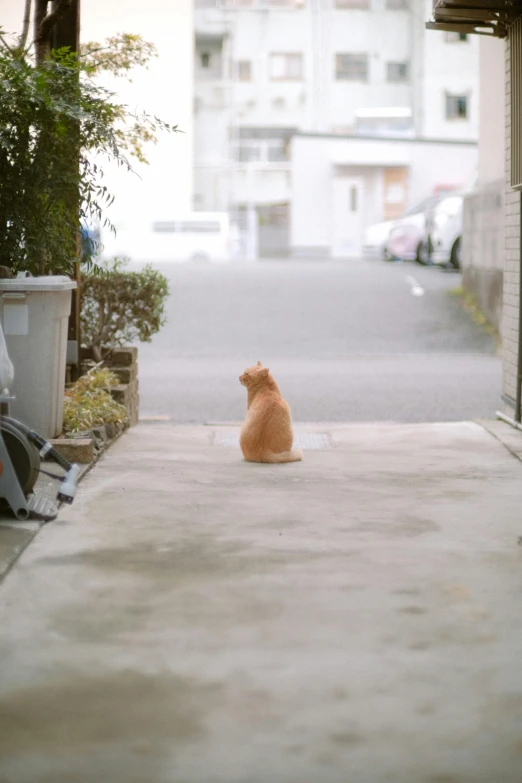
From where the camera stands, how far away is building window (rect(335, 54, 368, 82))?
3950cm

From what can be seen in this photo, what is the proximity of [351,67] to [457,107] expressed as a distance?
13.0 feet

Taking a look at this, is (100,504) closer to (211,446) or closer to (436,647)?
(211,446)

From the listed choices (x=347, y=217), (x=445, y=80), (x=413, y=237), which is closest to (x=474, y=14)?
(x=413, y=237)

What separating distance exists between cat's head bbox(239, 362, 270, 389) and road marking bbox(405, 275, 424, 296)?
11957mm

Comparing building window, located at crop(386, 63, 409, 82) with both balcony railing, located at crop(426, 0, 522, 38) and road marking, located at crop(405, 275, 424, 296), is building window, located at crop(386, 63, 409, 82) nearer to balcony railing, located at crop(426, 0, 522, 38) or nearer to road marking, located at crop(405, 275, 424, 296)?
road marking, located at crop(405, 275, 424, 296)

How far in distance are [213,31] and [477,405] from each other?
2986 cm

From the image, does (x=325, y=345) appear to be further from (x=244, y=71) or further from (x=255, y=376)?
(x=244, y=71)

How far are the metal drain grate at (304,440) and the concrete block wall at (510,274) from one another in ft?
5.37

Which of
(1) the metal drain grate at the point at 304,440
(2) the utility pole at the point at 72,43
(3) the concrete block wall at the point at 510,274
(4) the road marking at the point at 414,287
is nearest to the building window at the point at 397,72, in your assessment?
(4) the road marking at the point at 414,287

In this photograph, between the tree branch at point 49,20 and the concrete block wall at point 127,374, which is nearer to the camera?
the tree branch at point 49,20

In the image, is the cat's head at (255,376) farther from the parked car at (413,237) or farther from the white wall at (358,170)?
the white wall at (358,170)

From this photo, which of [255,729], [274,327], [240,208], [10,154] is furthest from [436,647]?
[240,208]

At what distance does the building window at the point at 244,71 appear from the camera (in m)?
38.5

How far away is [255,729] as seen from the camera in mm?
3070
